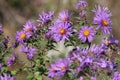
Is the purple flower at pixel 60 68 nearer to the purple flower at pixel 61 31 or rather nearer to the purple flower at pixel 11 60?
the purple flower at pixel 61 31

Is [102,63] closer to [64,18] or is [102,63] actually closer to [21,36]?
[64,18]

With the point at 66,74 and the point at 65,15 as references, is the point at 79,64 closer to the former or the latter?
the point at 66,74

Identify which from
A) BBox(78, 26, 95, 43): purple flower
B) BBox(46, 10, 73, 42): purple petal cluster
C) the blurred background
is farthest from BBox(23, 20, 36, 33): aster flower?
the blurred background

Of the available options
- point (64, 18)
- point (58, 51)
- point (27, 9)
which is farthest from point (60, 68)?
point (27, 9)

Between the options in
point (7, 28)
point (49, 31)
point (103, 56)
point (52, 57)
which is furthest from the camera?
point (7, 28)

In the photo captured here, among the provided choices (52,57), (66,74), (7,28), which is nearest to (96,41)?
(52,57)
